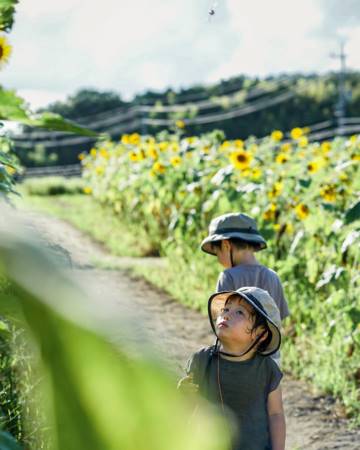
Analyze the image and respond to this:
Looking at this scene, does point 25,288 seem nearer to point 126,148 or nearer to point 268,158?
point 268,158

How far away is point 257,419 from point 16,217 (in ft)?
6.49

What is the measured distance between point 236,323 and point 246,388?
0.19 m

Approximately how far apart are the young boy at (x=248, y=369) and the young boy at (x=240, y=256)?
53cm

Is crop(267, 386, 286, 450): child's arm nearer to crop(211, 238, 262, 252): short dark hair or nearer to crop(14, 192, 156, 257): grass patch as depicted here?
crop(211, 238, 262, 252): short dark hair

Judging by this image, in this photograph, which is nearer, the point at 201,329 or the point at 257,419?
the point at 257,419

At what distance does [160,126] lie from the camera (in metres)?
33.0

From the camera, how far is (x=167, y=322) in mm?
5066

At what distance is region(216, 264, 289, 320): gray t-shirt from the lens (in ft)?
8.91

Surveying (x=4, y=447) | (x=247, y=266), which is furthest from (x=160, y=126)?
(x=4, y=447)

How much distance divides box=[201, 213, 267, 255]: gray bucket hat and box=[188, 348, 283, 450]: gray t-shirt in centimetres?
81

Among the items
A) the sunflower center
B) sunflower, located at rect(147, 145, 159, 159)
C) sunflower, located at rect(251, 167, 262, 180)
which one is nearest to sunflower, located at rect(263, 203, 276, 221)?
sunflower, located at rect(251, 167, 262, 180)

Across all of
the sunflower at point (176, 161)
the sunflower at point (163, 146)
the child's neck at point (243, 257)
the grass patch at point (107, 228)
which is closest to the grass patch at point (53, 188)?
the grass patch at point (107, 228)

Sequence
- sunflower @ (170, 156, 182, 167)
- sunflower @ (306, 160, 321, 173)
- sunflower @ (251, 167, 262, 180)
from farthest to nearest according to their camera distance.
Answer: sunflower @ (170, 156, 182, 167)
sunflower @ (251, 167, 262, 180)
sunflower @ (306, 160, 321, 173)

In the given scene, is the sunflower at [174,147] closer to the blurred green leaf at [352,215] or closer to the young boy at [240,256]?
the young boy at [240,256]
